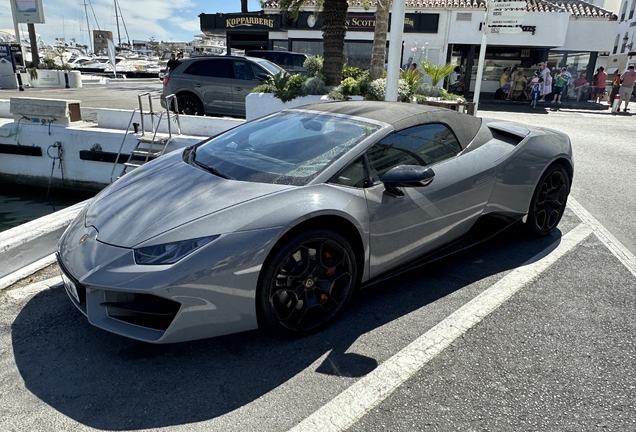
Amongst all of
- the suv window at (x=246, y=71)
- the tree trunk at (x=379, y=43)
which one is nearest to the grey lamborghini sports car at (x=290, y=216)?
the tree trunk at (x=379, y=43)

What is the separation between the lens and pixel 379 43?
38.6 feet

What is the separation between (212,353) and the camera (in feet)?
8.75

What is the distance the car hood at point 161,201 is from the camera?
2.53m

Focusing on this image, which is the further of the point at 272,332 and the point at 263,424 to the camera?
the point at 272,332

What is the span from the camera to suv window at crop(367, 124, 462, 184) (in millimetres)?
3111

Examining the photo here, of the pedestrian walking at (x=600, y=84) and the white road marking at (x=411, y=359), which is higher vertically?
the pedestrian walking at (x=600, y=84)

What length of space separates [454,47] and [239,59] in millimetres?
15707

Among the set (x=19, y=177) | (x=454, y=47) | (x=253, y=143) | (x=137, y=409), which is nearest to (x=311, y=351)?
(x=137, y=409)

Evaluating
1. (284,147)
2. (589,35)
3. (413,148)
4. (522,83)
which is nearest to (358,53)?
(522,83)

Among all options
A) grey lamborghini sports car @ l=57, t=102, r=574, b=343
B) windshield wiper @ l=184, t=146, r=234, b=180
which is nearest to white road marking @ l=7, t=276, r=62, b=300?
grey lamborghini sports car @ l=57, t=102, r=574, b=343

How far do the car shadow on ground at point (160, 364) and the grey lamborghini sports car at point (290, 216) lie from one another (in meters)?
0.20

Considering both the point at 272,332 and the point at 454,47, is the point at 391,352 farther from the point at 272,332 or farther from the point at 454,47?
the point at 454,47

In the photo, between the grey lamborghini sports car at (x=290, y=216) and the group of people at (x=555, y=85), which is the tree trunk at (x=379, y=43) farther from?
the group of people at (x=555, y=85)

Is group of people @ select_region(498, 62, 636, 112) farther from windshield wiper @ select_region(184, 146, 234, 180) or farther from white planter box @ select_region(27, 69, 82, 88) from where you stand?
white planter box @ select_region(27, 69, 82, 88)
